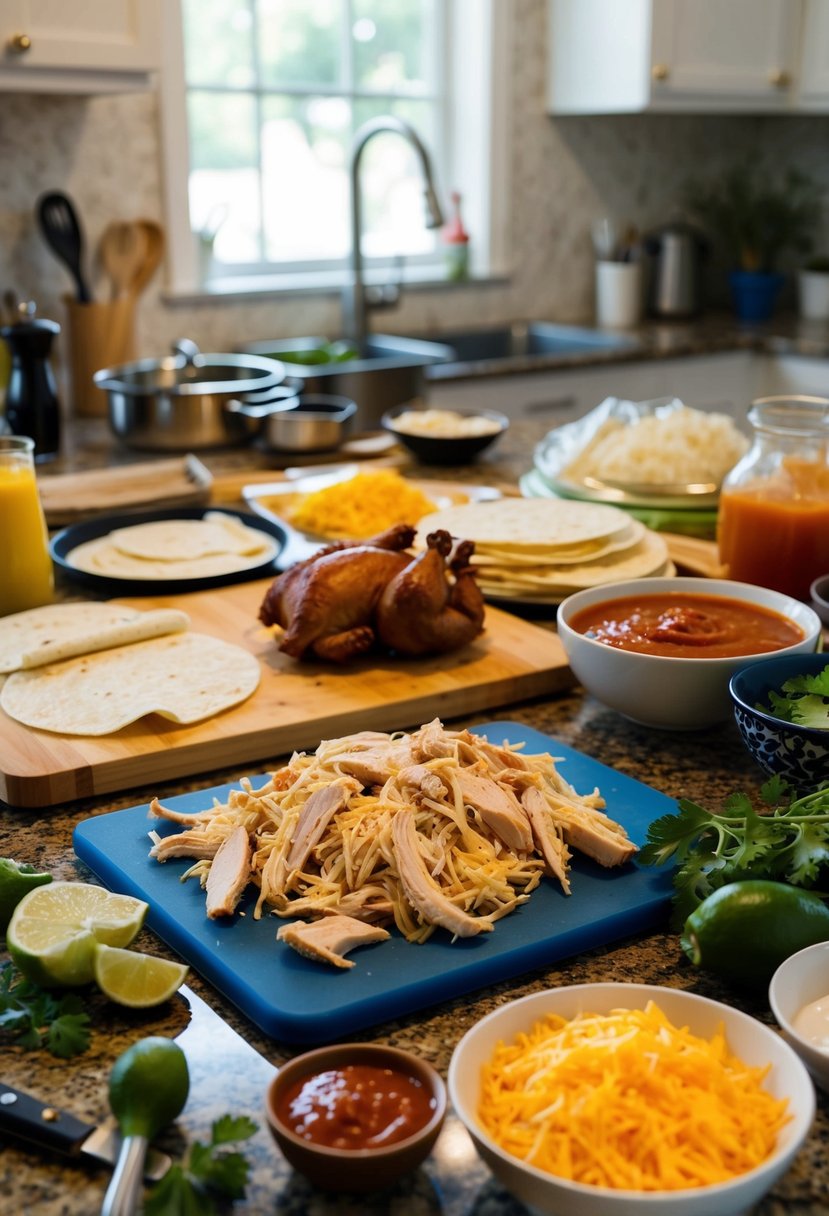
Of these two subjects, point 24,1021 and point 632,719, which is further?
point 632,719

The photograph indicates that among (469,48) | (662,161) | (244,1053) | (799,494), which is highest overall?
(469,48)

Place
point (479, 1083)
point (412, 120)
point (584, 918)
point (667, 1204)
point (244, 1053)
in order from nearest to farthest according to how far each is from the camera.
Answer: point (667, 1204), point (479, 1083), point (244, 1053), point (584, 918), point (412, 120)

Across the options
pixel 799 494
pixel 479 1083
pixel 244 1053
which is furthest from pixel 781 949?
pixel 799 494

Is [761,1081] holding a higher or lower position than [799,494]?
lower

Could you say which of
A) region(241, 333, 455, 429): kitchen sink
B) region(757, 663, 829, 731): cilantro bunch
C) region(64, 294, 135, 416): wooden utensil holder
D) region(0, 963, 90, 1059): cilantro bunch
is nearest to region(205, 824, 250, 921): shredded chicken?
region(0, 963, 90, 1059): cilantro bunch

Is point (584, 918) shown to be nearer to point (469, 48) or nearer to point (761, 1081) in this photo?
point (761, 1081)

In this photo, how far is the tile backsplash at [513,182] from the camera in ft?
13.8

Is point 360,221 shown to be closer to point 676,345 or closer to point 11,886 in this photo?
point 676,345

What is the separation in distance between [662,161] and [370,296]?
1874 millimetres

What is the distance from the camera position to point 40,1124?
0.98 metres

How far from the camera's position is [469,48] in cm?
525

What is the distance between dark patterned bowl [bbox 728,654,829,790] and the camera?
55.4 inches

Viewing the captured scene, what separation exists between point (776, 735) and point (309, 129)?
427cm

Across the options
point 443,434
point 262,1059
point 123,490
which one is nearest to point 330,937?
point 262,1059
